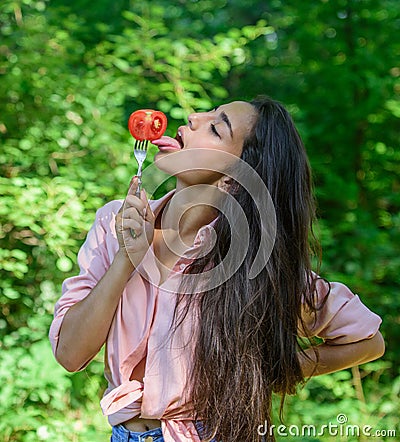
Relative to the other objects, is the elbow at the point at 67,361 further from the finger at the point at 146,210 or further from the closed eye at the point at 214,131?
the closed eye at the point at 214,131

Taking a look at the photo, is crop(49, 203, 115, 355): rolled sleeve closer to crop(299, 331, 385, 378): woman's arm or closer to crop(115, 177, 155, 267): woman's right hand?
crop(115, 177, 155, 267): woman's right hand

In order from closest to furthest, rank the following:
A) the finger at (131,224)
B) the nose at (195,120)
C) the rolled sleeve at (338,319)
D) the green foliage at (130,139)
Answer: the finger at (131,224), the nose at (195,120), the rolled sleeve at (338,319), the green foliage at (130,139)

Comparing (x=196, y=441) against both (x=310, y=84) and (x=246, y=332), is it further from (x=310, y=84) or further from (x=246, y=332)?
(x=310, y=84)

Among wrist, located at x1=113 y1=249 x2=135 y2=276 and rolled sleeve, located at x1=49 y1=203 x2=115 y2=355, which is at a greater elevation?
wrist, located at x1=113 y1=249 x2=135 y2=276

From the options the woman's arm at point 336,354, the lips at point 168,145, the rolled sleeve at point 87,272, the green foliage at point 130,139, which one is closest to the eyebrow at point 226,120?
the lips at point 168,145


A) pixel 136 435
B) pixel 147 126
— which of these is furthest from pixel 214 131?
pixel 136 435

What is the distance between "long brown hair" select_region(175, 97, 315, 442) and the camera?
4.67 feet

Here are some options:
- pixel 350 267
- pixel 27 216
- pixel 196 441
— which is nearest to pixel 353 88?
pixel 350 267

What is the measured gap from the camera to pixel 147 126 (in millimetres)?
1480

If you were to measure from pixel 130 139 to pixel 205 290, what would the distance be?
73.0 inches

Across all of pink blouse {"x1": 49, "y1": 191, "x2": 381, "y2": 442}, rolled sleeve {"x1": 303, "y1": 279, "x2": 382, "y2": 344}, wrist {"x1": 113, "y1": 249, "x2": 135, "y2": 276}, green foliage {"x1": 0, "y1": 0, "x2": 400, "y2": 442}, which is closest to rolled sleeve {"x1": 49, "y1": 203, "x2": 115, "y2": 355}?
pink blouse {"x1": 49, "y1": 191, "x2": 381, "y2": 442}

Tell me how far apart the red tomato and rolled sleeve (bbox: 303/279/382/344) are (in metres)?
0.49

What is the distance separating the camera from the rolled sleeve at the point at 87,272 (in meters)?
1.46

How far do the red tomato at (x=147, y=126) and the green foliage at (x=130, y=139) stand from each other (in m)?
0.68
